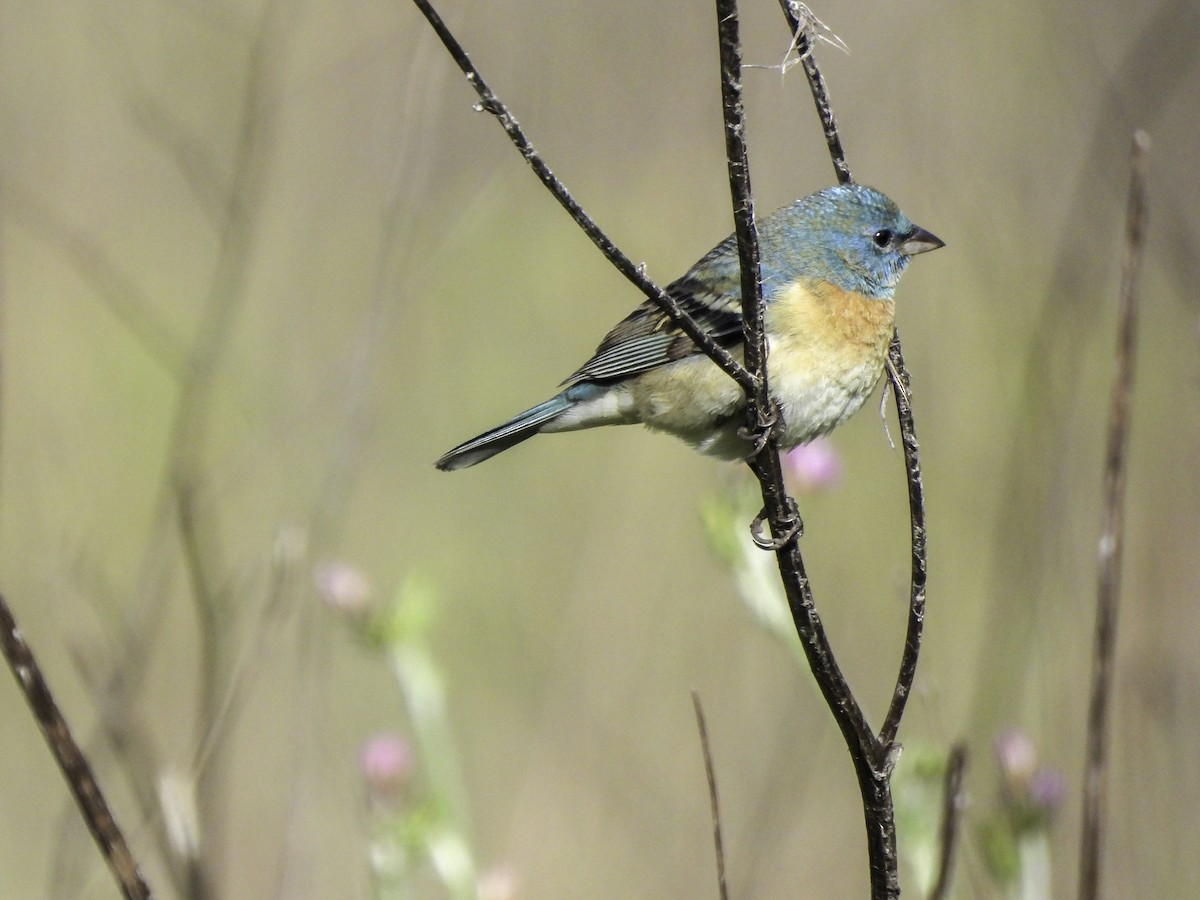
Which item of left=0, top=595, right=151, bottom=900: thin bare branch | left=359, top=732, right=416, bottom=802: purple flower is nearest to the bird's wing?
left=359, top=732, right=416, bottom=802: purple flower

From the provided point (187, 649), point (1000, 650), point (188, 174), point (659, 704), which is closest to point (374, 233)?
point (187, 649)

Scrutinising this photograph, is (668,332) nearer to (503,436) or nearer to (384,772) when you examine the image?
(503,436)

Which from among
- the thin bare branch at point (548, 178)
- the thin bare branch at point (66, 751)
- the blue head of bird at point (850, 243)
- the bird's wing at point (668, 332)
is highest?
the blue head of bird at point (850, 243)

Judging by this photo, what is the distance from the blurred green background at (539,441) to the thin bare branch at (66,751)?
857mm

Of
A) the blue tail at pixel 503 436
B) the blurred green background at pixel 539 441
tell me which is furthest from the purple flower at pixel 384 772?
the blue tail at pixel 503 436

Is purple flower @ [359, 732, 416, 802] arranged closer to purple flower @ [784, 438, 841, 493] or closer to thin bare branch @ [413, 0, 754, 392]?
purple flower @ [784, 438, 841, 493]

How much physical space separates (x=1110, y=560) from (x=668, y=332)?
6.51ft

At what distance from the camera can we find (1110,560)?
2.19 meters

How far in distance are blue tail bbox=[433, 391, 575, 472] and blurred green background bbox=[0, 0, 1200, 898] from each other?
0.38m

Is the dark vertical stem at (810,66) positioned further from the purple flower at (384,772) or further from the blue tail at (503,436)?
the purple flower at (384,772)

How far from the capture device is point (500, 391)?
809cm

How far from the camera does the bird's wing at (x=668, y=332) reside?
378 cm

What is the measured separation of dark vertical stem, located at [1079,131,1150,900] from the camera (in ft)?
6.82

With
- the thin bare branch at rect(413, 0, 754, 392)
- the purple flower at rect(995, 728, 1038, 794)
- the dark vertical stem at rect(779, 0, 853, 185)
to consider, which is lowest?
the purple flower at rect(995, 728, 1038, 794)
